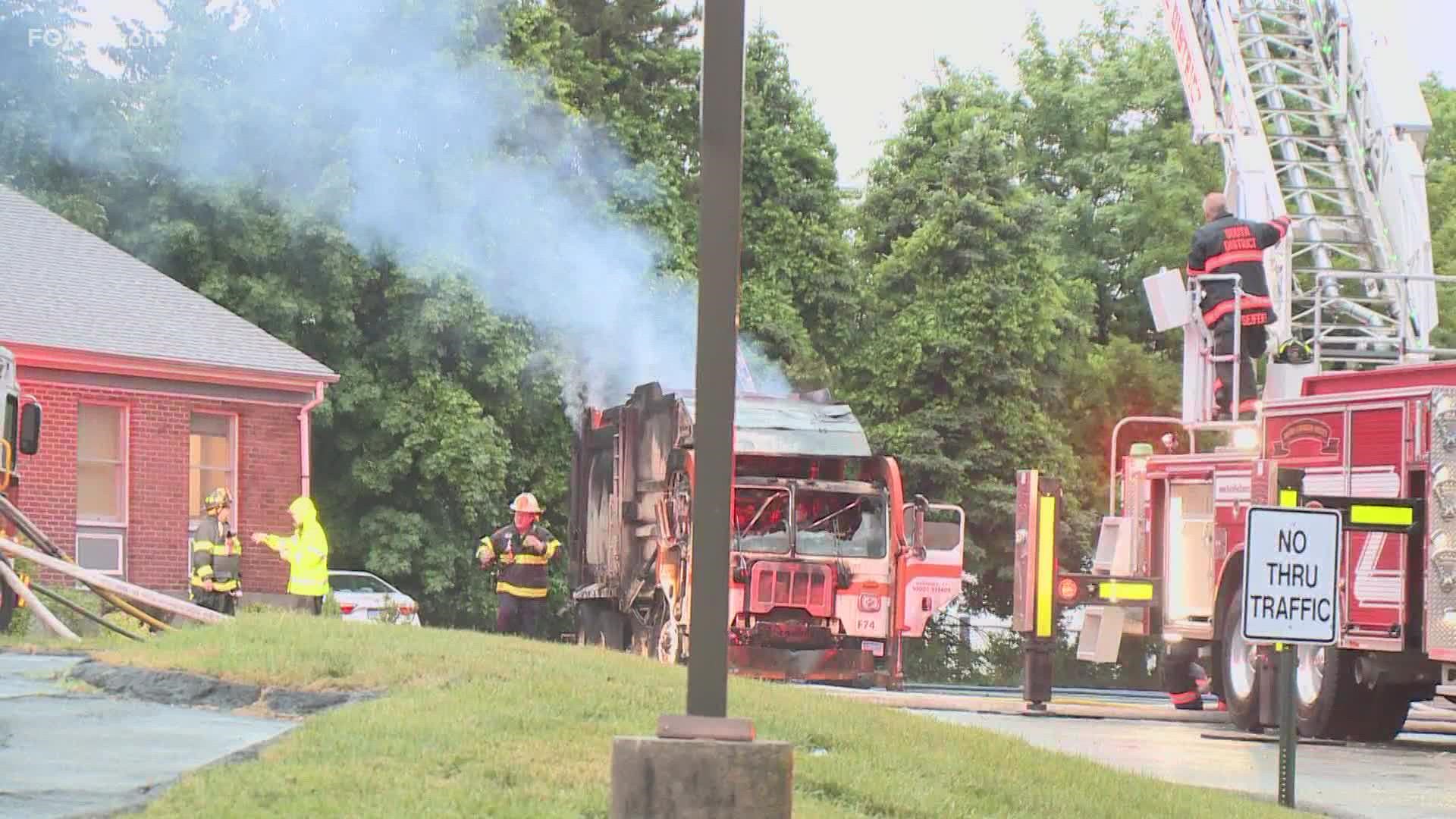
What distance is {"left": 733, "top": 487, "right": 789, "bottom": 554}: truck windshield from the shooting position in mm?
20062

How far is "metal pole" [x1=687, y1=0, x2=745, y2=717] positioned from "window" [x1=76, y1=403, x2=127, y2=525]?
65.5ft

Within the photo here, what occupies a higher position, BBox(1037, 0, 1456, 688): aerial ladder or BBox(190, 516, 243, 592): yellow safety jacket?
BBox(1037, 0, 1456, 688): aerial ladder

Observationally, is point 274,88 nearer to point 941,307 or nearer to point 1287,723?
point 941,307

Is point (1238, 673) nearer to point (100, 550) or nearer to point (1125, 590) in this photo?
point (1125, 590)

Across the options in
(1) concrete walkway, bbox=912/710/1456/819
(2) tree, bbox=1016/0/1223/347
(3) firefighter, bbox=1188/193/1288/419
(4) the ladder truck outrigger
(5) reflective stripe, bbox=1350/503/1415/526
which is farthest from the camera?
(2) tree, bbox=1016/0/1223/347

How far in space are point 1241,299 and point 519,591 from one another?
621cm

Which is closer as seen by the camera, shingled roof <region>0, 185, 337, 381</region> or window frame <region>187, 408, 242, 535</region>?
shingled roof <region>0, 185, 337, 381</region>

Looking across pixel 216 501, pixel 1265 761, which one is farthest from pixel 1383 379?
pixel 216 501

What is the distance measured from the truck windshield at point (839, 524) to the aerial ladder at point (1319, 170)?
355 cm

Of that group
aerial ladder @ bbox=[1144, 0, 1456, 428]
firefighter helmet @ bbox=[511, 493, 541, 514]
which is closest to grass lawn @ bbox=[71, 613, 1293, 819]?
firefighter helmet @ bbox=[511, 493, 541, 514]

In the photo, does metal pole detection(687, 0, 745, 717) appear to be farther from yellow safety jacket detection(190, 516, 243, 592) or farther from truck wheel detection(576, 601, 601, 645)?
truck wheel detection(576, 601, 601, 645)

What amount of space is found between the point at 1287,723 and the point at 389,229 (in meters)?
22.3

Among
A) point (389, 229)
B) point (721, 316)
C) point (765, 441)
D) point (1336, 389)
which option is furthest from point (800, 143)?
point (721, 316)

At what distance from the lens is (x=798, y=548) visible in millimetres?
20125
